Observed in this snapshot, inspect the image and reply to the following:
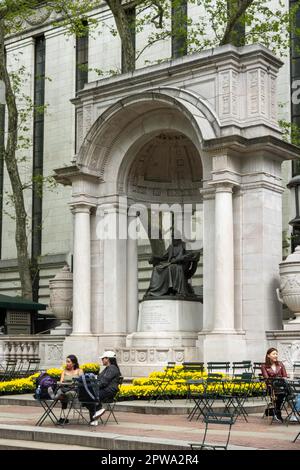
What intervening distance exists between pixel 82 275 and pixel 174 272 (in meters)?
2.95

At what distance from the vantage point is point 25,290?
3353 cm

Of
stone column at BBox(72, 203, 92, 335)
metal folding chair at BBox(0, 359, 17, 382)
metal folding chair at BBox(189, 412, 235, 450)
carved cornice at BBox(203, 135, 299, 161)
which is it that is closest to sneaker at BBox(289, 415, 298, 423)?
metal folding chair at BBox(189, 412, 235, 450)

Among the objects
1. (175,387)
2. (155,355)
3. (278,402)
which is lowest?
(278,402)

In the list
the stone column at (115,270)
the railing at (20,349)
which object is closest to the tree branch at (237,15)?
the stone column at (115,270)

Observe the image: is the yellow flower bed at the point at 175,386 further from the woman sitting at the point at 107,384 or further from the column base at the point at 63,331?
the column base at the point at 63,331

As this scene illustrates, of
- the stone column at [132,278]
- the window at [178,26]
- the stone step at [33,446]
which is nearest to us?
the stone step at [33,446]

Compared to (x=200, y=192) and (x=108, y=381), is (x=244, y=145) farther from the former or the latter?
(x=108, y=381)

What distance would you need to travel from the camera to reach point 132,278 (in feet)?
85.1

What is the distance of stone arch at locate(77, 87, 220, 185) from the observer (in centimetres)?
2261

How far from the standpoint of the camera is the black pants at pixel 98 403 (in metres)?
14.4

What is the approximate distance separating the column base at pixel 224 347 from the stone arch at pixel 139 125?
564cm

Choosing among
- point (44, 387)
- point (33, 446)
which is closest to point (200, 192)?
point (44, 387)

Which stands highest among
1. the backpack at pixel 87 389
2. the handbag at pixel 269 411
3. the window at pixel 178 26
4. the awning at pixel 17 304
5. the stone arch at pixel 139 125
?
the window at pixel 178 26
